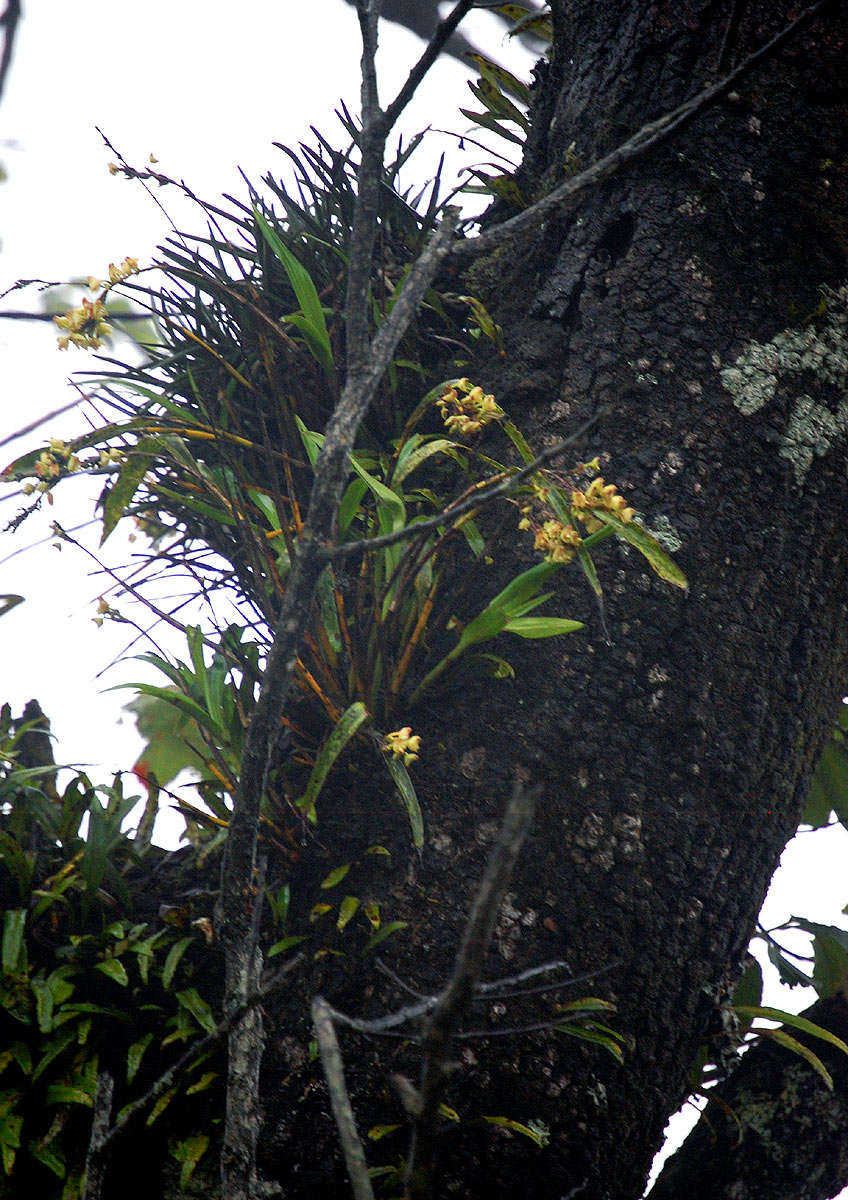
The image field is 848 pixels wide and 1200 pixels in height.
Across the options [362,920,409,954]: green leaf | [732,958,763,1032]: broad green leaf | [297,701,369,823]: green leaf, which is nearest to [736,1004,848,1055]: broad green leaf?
[732,958,763,1032]: broad green leaf

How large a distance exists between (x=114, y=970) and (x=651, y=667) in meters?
0.82

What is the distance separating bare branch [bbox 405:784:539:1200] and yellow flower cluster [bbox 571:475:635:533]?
68 cm

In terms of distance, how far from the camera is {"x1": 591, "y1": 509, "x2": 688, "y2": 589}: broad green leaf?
1293mm

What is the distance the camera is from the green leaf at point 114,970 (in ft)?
4.18

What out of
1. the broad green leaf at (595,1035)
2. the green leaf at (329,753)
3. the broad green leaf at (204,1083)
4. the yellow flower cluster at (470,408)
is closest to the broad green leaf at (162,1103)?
the broad green leaf at (204,1083)

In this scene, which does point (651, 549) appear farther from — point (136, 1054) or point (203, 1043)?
point (136, 1054)

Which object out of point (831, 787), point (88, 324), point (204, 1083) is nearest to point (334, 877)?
point (204, 1083)

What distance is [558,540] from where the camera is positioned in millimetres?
1281

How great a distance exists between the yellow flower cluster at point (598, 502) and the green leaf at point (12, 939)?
3.03 ft

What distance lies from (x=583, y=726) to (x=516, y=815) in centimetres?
74

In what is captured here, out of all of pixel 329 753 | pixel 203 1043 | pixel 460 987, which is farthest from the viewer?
pixel 329 753

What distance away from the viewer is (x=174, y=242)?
6.14 ft

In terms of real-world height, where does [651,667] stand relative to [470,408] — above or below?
below

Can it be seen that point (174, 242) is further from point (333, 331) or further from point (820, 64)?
point (820, 64)
